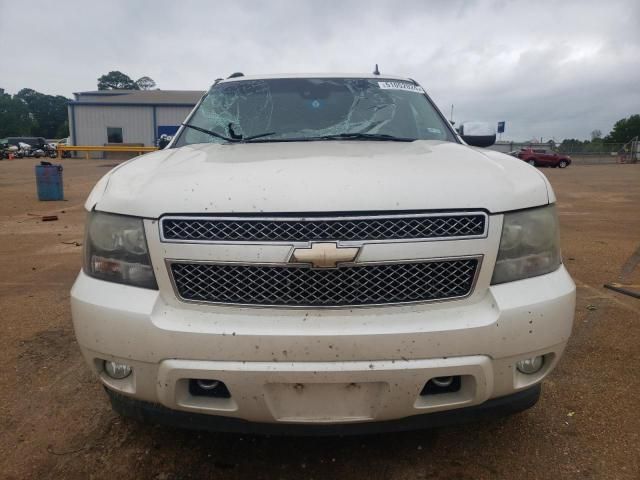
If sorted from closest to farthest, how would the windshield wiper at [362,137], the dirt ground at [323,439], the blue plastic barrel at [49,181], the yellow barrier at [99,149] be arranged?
the dirt ground at [323,439]
the windshield wiper at [362,137]
the blue plastic barrel at [49,181]
the yellow barrier at [99,149]

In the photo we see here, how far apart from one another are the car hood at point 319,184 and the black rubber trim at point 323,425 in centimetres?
76

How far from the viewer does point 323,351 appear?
175cm

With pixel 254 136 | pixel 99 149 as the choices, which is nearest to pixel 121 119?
pixel 99 149

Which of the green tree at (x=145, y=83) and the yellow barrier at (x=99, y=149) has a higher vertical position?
the green tree at (x=145, y=83)

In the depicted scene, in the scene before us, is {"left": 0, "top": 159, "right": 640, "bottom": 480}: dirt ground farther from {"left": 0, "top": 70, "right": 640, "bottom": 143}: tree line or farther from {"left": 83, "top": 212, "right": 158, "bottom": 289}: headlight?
{"left": 0, "top": 70, "right": 640, "bottom": 143}: tree line

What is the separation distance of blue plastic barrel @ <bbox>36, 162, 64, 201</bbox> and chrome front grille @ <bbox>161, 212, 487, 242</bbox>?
39.4 ft

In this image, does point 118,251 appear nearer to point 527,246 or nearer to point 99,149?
point 527,246

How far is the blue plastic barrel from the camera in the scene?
1221 cm

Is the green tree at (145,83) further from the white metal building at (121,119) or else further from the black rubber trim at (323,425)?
the black rubber trim at (323,425)

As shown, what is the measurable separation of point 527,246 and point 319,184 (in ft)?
2.85

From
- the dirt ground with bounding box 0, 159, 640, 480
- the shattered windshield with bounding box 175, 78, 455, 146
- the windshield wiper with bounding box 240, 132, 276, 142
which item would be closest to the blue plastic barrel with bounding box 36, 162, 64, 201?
the dirt ground with bounding box 0, 159, 640, 480

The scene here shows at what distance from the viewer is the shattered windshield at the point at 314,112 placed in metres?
3.13

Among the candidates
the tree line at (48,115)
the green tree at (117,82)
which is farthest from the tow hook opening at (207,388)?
the green tree at (117,82)

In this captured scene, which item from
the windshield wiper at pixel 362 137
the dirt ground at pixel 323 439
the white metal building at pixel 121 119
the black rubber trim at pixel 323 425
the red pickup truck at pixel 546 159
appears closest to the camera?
the black rubber trim at pixel 323 425
